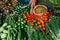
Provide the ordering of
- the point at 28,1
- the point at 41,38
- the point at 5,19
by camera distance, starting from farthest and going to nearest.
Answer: the point at 28,1
the point at 5,19
the point at 41,38

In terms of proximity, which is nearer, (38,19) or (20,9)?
(38,19)

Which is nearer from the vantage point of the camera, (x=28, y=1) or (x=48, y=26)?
(x=48, y=26)

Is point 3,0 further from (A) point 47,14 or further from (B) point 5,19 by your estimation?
(A) point 47,14

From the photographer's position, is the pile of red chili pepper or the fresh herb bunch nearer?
the pile of red chili pepper

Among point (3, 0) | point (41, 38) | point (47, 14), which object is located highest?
point (3, 0)

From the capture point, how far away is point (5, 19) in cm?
301

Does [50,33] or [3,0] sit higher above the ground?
[3,0]

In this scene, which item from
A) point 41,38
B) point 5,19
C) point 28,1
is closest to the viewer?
point 41,38

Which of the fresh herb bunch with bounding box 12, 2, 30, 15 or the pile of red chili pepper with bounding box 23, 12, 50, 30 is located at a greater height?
the fresh herb bunch with bounding box 12, 2, 30, 15

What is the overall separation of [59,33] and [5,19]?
68cm

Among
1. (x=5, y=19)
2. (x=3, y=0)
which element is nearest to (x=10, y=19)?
(x=5, y=19)

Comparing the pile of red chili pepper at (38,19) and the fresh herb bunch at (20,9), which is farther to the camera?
the fresh herb bunch at (20,9)

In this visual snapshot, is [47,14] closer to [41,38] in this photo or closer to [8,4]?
[41,38]

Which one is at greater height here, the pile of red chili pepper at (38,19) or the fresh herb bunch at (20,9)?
the fresh herb bunch at (20,9)
